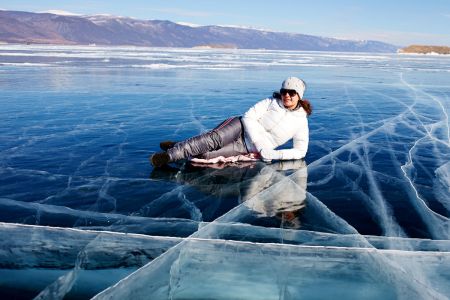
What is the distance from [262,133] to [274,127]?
7.7 inches

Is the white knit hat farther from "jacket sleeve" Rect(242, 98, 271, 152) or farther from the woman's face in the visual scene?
"jacket sleeve" Rect(242, 98, 271, 152)

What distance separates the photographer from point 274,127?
6.07 metres

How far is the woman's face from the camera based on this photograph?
5.77 meters

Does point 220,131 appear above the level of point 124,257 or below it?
above

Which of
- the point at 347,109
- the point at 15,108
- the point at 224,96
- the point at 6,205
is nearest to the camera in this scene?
the point at 6,205

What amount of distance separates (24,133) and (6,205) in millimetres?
3839

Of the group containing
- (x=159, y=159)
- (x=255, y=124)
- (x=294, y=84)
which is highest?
(x=294, y=84)

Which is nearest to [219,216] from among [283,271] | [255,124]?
[283,271]

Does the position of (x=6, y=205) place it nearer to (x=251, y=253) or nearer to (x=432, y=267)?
(x=251, y=253)

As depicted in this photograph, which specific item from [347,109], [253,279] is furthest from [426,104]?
[253,279]

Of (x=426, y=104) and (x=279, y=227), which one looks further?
(x=426, y=104)

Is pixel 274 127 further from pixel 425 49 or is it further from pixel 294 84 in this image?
pixel 425 49

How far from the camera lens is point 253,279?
122 inches

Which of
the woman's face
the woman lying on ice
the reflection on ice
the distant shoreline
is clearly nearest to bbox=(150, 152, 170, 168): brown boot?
the woman lying on ice
